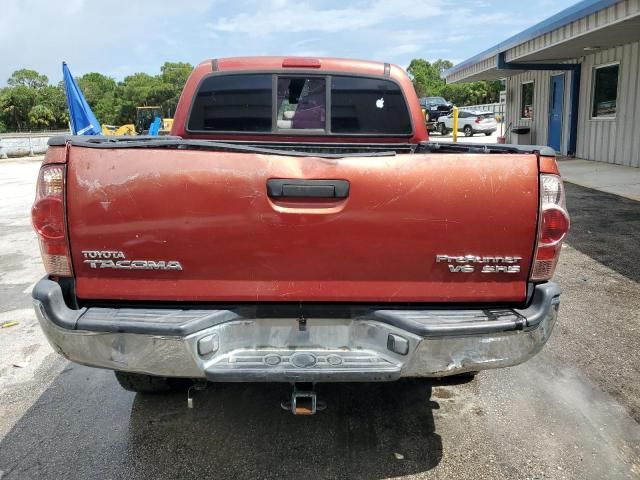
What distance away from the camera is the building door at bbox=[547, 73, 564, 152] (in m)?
17.4

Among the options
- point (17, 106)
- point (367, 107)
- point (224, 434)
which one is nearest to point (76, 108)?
point (367, 107)

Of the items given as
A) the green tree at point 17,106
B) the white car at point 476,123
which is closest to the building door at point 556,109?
the white car at point 476,123

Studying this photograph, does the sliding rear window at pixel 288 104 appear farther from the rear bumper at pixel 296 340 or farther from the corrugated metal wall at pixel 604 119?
the corrugated metal wall at pixel 604 119

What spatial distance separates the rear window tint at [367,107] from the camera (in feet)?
14.2

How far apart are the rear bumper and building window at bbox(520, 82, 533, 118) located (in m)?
19.5

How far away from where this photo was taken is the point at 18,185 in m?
16.2

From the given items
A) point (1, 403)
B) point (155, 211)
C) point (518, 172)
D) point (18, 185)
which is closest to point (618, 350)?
point (518, 172)

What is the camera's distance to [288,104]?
4.27m

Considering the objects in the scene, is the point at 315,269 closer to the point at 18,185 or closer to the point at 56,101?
the point at 18,185

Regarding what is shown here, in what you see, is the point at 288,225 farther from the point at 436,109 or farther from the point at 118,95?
the point at 118,95

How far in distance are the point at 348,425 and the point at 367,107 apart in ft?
8.03

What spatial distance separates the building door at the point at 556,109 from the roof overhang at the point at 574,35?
0.87 metres

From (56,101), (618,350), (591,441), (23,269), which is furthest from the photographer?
(56,101)

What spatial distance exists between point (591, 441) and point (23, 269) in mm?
6419
